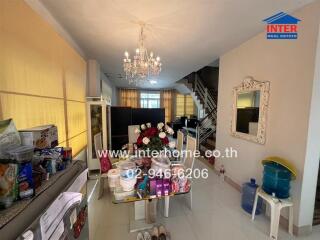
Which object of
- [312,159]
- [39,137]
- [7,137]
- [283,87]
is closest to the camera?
[7,137]

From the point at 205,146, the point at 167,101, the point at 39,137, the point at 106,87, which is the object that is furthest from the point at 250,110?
the point at 167,101

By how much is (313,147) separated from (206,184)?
6.12ft

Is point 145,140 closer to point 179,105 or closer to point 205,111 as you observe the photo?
point 205,111

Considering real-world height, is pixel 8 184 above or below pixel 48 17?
below

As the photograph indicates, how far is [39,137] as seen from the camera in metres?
0.87

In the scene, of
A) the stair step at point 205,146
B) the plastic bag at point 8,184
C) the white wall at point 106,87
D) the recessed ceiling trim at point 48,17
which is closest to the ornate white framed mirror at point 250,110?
the stair step at point 205,146

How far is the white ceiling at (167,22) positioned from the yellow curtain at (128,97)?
5.22m

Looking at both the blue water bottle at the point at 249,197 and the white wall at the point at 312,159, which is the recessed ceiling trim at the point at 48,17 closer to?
the white wall at the point at 312,159

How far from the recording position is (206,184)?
311cm

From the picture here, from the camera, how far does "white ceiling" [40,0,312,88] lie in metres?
1.73

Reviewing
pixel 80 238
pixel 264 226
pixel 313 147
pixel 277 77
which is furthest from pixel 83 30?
pixel 264 226

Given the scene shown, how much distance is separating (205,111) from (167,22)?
12.3 ft

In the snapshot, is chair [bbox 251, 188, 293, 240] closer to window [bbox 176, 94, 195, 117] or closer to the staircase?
the staircase

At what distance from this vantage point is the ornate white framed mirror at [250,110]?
2.28m
